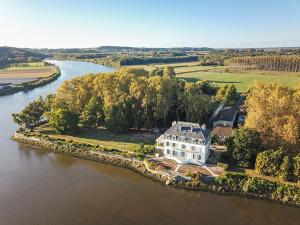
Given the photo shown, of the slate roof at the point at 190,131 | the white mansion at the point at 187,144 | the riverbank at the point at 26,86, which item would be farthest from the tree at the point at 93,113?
the riverbank at the point at 26,86

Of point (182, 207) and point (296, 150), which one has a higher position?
point (296, 150)

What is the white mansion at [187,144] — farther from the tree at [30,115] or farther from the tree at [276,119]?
the tree at [30,115]

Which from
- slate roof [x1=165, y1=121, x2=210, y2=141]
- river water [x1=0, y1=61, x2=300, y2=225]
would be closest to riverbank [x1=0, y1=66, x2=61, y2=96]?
river water [x1=0, y1=61, x2=300, y2=225]

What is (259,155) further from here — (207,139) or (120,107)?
(120,107)

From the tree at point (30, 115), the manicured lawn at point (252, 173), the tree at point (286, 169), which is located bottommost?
the manicured lawn at point (252, 173)

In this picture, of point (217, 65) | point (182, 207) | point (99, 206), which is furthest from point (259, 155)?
point (217, 65)

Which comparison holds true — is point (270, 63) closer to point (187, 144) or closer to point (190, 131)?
point (190, 131)

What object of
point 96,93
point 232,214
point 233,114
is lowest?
point 232,214
